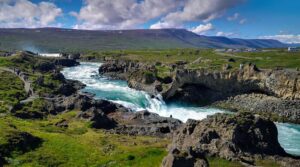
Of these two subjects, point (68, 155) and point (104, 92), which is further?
point (104, 92)

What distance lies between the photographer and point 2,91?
280 ft

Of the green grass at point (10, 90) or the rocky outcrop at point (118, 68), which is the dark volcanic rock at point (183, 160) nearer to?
the green grass at point (10, 90)

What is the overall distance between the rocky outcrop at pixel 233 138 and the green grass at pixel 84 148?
423 centimetres

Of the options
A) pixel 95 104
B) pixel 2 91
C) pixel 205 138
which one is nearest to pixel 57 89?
pixel 2 91

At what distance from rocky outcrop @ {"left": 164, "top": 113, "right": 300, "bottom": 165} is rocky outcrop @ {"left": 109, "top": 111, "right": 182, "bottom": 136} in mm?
14951

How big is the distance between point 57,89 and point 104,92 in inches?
625

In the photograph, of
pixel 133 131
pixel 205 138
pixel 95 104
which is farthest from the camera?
pixel 95 104

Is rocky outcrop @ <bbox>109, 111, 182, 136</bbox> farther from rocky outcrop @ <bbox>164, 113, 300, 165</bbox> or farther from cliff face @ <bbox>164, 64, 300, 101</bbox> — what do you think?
cliff face @ <bbox>164, 64, 300, 101</bbox>

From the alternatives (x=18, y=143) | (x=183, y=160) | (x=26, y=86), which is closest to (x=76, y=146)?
(x=18, y=143)

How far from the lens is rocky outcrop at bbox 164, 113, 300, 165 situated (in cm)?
3772

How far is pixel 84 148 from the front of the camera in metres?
45.5

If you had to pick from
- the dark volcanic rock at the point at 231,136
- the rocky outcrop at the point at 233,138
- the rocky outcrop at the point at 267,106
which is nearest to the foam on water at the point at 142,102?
the rocky outcrop at the point at 267,106

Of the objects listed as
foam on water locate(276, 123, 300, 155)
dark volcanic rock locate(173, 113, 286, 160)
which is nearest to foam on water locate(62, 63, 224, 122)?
foam on water locate(276, 123, 300, 155)

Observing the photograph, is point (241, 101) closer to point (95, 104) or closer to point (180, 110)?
point (180, 110)
